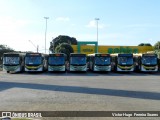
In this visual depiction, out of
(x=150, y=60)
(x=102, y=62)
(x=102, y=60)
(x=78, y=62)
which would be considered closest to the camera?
(x=78, y=62)

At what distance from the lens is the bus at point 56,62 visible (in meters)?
44.8

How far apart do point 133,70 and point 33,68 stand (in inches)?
511

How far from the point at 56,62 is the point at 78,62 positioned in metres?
2.64

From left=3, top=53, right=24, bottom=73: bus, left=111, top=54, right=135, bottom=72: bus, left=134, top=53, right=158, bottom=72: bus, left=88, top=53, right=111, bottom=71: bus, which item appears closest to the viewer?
left=3, top=53, right=24, bottom=73: bus

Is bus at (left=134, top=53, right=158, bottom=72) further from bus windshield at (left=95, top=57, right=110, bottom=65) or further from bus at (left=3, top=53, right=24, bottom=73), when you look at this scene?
bus at (left=3, top=53, right=24, bottom=73)

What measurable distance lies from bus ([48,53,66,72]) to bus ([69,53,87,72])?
0.98 metres

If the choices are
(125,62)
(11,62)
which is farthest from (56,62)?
(125,62)

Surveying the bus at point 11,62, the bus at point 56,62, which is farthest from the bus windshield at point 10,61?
the bus at point 56,62

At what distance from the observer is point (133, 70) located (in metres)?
48.5

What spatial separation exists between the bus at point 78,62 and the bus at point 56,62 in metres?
0.98

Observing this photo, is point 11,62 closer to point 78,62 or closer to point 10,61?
point 10,61

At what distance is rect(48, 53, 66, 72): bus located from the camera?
1762 inches

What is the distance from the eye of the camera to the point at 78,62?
45.3 m

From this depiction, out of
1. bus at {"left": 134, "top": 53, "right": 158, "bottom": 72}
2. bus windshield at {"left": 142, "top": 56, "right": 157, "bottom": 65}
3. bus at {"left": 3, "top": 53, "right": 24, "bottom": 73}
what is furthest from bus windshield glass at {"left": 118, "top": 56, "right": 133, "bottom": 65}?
bus at {"left": 3, "top": 53, "right": 24, "bottom": 73}
